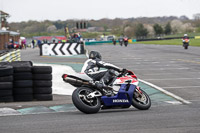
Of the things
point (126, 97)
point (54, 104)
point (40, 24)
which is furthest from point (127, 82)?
point (40, 24)

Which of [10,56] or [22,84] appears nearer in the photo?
[22,84]

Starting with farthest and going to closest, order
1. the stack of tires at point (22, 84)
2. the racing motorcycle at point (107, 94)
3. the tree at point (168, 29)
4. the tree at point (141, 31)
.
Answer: the tree at point (141, 31), the tree at point (168, 29), the stack of tires at point (22, 84), the racing motorcycle at point (107, 94)

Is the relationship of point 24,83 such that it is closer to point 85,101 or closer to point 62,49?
point 85,101

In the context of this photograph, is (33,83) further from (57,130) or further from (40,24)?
(40,24)

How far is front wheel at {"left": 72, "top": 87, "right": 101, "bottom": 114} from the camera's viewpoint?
8.84 meters

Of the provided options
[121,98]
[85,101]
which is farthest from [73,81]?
[121,98]

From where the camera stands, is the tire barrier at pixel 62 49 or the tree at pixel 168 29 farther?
the tree at pixel 168 29

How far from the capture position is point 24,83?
11.5 metres

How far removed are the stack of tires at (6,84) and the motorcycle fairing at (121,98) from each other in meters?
3.15

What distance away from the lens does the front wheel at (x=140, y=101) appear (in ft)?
31.5

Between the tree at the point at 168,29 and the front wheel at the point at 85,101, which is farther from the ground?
the tree at the point at 168,29

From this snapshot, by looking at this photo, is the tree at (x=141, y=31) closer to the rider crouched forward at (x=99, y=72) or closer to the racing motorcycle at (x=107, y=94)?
the racing motorcycle at (x=107, y=94)

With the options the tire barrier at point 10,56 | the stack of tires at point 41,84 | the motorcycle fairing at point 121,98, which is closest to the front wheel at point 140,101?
the motorcycle fairing at point 121,98

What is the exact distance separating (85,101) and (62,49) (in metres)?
30.8
